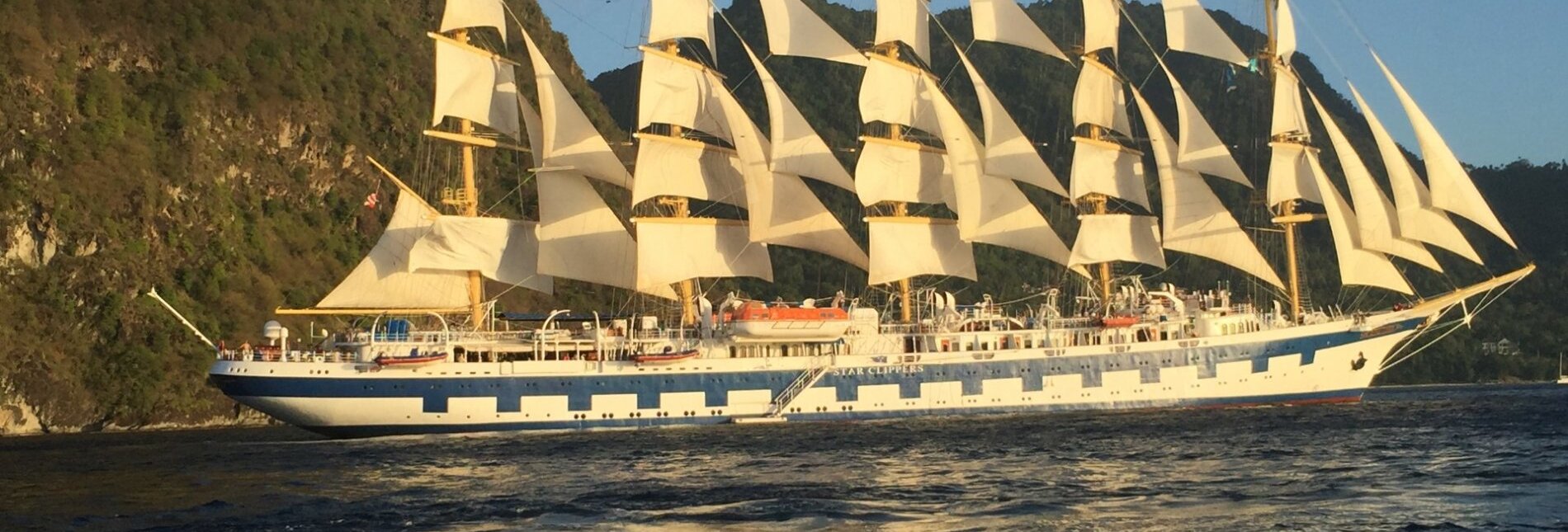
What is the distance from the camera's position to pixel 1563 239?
13762cm

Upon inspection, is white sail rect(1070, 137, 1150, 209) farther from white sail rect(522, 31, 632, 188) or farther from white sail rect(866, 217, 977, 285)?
white sail rect(522, 31, 632, 188)

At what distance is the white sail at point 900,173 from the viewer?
58.7 meters

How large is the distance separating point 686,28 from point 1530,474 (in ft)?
113

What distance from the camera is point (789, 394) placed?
5222cm

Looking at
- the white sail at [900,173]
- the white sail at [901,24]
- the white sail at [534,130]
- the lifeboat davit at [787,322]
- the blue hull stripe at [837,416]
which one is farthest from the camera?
the white sail at [901,24]

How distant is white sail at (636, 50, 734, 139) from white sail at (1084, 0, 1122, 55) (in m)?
14.4

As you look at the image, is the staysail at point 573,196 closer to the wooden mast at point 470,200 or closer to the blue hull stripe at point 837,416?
the wooden mast at point 470,200

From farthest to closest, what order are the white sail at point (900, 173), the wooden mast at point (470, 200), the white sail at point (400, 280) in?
1. the white sail at point (900, 173)
2. the wooden mast at point (470, 200)
3. the white sail at point (400, 280)

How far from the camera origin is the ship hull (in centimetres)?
4938

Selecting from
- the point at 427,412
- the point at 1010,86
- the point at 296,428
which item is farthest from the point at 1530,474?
the point at 1010,86

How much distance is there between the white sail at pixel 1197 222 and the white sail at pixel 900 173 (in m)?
7.77

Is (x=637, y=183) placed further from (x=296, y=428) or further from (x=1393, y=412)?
(x=1393, y=412)

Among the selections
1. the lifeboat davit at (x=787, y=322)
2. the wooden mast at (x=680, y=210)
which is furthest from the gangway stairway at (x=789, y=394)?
the wooden mast at (x=680, y=210)

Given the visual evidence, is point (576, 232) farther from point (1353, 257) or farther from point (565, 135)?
point (1353, 257)
